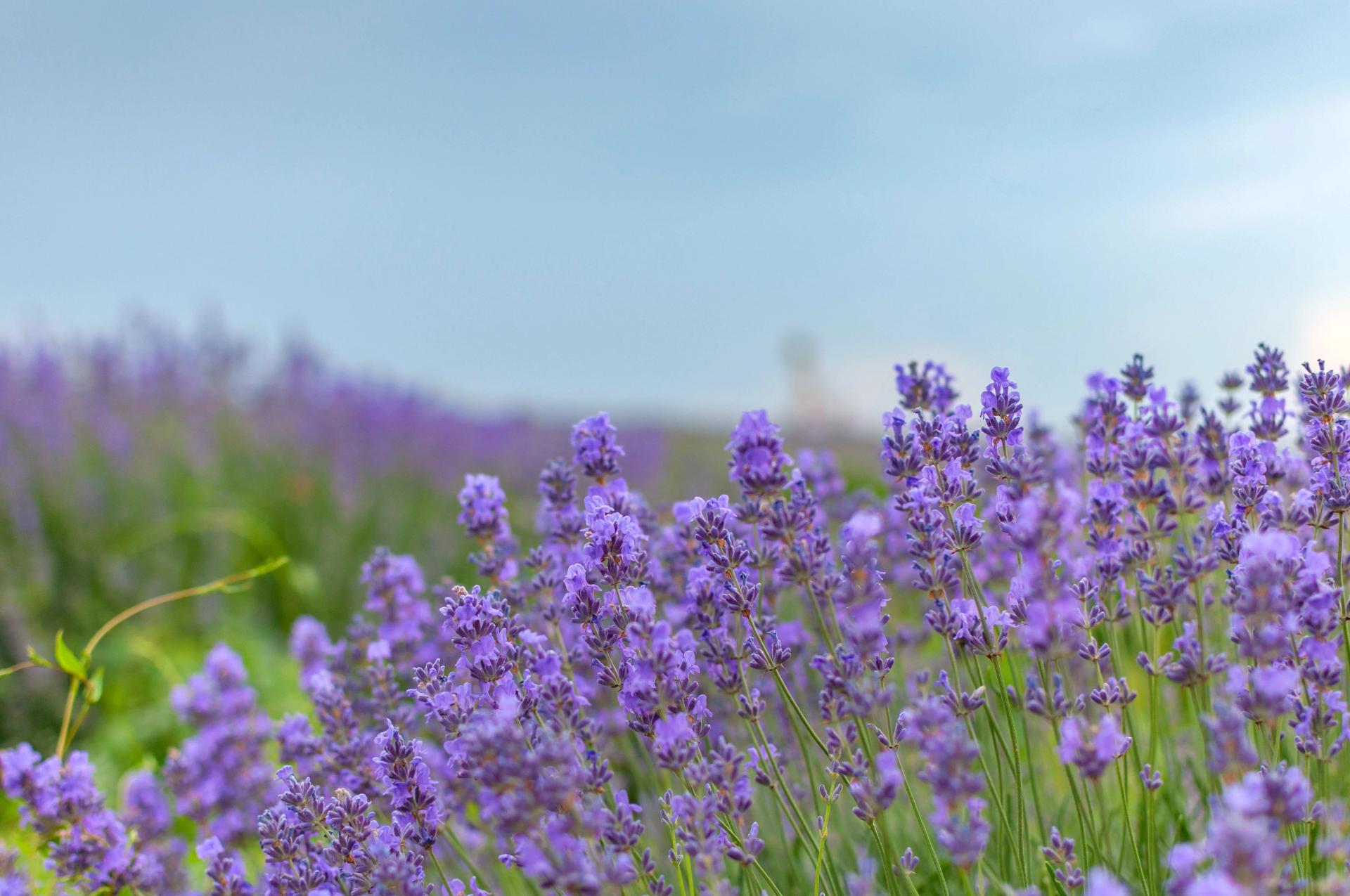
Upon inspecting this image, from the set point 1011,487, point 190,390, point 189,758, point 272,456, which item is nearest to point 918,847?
point 1011,487

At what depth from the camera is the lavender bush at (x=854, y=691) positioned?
1417 mm

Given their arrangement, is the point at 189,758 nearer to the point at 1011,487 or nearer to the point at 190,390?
the point at 1011,487

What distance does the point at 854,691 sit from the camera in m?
1.50

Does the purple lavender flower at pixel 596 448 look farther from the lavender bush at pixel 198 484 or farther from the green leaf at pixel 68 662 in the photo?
the lavender bush at pixel 198 484

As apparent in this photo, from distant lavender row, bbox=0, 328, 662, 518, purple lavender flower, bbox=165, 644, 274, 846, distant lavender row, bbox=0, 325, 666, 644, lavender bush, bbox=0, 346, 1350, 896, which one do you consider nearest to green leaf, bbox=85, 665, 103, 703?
lavender bush, bbox=0, 346, 1350, 896

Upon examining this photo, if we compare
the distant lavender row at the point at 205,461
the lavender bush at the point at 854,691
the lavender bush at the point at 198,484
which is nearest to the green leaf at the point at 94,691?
the lavender bush at the point at 854,691

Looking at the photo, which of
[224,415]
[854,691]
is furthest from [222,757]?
[224,415]

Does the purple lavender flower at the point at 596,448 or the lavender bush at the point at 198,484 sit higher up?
the purple lavender flower at the point at 596,448

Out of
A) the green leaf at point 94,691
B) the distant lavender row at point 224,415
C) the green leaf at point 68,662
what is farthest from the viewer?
the distant lavender row at point 224,415

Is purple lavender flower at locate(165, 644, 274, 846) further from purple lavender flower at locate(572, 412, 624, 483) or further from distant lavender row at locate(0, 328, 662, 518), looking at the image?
distant lavender row at locate(0, 328, 662, 518)

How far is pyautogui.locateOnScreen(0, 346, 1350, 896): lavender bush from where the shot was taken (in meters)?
1.42

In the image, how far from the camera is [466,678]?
75.0 inches

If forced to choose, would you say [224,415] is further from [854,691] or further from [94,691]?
[854,691]

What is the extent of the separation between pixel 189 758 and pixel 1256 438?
9.26 feet
